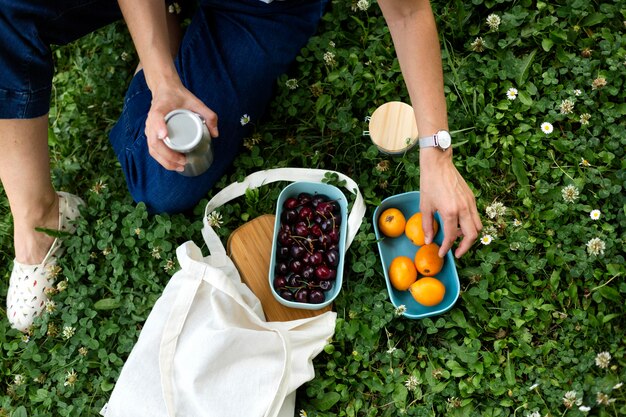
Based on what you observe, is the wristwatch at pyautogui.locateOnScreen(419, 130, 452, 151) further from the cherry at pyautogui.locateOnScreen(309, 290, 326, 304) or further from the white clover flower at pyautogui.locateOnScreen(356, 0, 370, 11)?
the white clover flower at pyautogui.locateOnScreen(356, 0, 370, 11)

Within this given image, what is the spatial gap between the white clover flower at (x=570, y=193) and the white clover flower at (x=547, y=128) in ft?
0.71

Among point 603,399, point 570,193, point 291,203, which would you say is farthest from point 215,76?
point 603,399

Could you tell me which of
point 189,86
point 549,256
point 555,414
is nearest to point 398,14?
point 189,86

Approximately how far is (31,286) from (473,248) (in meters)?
1.61

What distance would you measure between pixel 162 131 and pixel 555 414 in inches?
57.9

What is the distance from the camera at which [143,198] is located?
80.1 inches

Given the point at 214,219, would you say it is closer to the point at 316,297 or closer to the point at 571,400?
the point at 316,297

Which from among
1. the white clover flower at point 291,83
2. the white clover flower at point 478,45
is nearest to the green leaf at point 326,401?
the white clover flower at point 291,83

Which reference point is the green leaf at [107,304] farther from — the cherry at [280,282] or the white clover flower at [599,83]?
the white clover flower at [599,83]

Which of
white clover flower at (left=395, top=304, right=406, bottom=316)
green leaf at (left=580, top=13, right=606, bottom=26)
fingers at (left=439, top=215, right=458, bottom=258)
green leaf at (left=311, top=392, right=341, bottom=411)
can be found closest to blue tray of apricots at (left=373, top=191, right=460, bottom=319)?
white clover flower at (left=395, top=304, right=406, bottom=316)

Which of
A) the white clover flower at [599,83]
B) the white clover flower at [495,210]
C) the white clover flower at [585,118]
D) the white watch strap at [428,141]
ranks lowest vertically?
the white clover flower at [495,210]

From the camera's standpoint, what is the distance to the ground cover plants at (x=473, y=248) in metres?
1.80

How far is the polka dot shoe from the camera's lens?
2.02 m

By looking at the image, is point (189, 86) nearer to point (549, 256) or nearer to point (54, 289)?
point (54, 289)
